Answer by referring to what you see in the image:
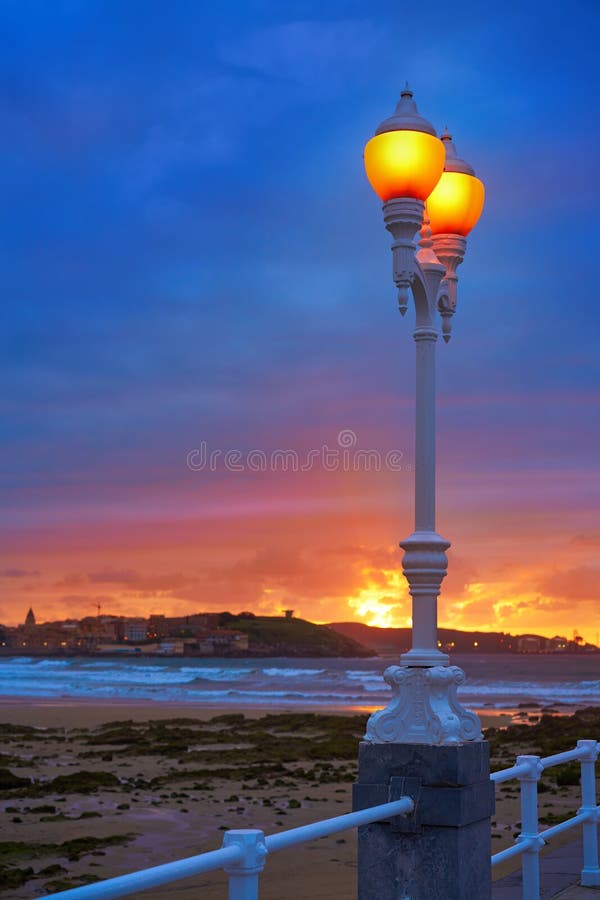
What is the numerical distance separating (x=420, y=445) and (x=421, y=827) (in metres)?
1.91

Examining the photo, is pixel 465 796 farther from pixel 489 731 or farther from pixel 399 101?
pixel 489 731

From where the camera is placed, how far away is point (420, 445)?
5930 mm

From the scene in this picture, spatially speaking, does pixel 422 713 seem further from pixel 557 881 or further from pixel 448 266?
pixel 557 881

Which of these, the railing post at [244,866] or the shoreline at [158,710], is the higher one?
the railing post at [244,866]

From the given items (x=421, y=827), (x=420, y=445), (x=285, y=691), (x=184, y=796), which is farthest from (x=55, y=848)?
(x=285, y=691)

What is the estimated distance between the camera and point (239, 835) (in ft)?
11.7

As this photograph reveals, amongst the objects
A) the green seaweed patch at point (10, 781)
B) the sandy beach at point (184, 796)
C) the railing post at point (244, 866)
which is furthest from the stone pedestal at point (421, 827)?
the green seaweed patch at point (10, 781)

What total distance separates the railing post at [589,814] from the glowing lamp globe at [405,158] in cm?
435

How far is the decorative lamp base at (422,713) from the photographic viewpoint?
17.4ft

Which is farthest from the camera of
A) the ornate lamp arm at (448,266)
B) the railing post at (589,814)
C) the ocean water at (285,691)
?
the ocean water at (285,691)

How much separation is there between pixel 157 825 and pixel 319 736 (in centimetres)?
1606

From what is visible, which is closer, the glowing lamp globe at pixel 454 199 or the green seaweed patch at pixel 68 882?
the glowing lamp globe at pixel 454 199

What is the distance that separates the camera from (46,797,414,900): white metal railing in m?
3.05

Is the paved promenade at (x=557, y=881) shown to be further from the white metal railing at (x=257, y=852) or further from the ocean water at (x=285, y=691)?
the ocean water at (x=285, y=691)
